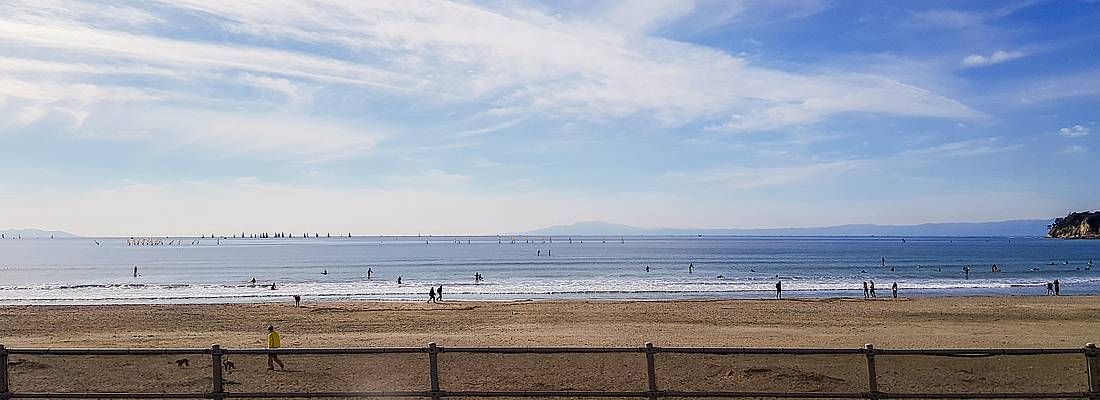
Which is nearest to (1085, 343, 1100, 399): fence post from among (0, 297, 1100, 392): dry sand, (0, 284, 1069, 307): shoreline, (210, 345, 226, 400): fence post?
(0, 297, 1100, 392): dry sand

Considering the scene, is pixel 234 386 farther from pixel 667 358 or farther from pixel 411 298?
pixel 411 298

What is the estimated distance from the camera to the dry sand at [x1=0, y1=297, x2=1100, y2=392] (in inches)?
424

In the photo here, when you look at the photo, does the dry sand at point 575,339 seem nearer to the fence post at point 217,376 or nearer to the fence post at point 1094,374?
the fence post at point 1094,374

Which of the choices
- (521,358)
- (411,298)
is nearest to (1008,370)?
(521,358)

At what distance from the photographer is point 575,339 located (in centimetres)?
2211

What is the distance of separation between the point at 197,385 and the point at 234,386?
0.63 m

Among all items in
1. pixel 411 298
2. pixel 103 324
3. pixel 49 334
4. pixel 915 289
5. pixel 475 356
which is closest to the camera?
pixel 475 356

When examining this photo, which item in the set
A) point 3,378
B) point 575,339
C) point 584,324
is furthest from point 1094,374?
point 584,324

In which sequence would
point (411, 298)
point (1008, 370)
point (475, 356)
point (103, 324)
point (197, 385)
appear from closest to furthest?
point (197, 385)
point (1008, 370)
point (475, 356)
point (103, 324)
point (411, 298)

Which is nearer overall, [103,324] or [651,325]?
[651,325]

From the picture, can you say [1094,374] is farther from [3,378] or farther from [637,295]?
[637,295]

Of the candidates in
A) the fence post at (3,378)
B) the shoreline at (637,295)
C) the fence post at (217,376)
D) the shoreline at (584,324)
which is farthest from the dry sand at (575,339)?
the shoreline at (637,295)

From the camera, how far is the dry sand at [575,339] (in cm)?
1076

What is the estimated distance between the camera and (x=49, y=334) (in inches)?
990
